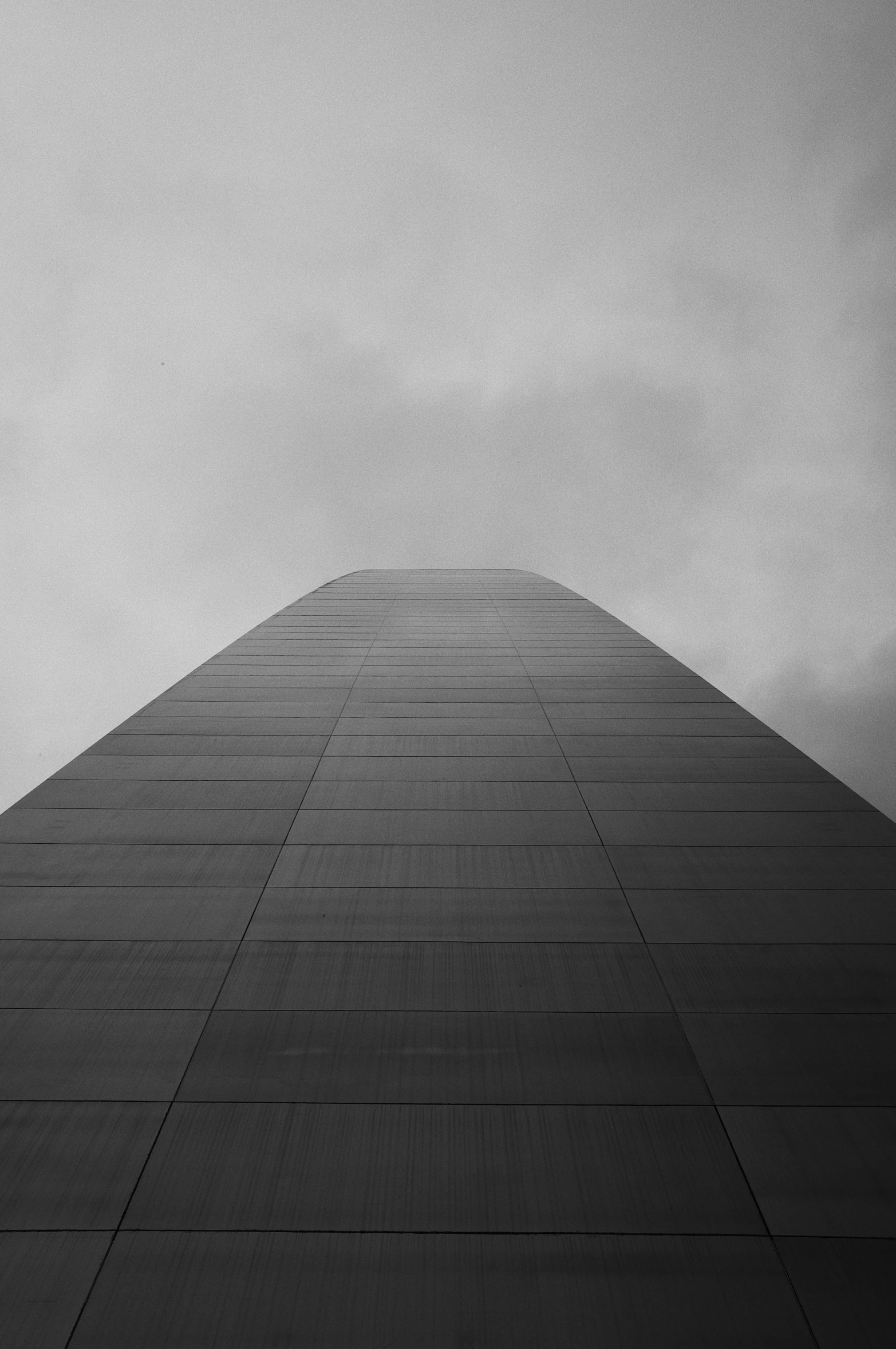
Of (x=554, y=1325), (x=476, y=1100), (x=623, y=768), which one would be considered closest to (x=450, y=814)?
(x=623, y=768)

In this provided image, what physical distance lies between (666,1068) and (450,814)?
16.3ft

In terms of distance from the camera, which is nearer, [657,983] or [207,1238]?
[207,1238]

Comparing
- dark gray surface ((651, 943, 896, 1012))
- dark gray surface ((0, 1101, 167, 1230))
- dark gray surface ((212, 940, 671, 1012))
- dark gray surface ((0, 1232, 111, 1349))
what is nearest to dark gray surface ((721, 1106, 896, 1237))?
dark gray surface ((651, 943, 896, 1012))

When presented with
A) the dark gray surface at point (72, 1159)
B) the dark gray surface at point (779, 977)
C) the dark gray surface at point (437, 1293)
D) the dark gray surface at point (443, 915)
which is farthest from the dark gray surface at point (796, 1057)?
the dark gray surface at point (72, 1159)

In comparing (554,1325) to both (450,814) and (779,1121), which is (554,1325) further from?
(450,814)

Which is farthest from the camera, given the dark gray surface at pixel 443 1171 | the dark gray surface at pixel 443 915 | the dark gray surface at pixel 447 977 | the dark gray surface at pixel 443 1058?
the dark gray surface at pixel 443 915

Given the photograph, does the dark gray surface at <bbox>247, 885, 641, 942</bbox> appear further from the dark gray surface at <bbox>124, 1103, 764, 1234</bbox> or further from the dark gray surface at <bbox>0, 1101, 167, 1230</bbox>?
the dark gray surface at <bbox>0, 1101, 167, 1230</bbox>

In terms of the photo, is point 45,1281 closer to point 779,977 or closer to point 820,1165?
point 820,1165

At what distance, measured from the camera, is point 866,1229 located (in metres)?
5.14

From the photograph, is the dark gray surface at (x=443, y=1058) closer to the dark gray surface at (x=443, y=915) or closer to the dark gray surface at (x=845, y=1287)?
the dark gray surface at (x=443, y=915)

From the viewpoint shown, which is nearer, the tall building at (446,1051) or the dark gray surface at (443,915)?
the tall building at (446,1051)

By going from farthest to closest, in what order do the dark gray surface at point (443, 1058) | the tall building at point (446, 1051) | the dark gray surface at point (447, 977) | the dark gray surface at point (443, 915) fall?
the dark gray surface at point (443, 915)
the dark gray surface at point (447, 977)
the dark gray surface at point (443, 1058)
the tall building at point (446, 1051)

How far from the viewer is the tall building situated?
15.8 feet

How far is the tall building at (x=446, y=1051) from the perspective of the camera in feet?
15.8
